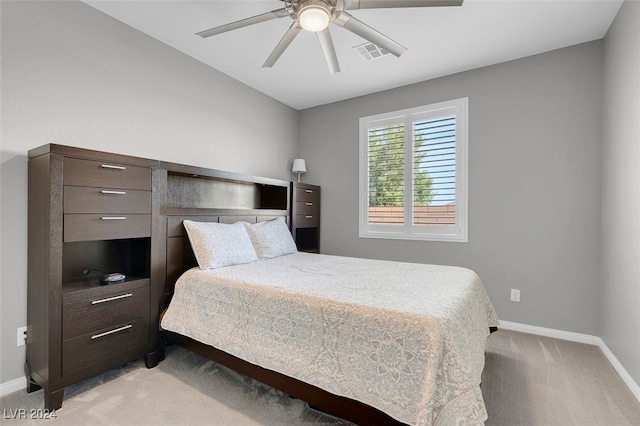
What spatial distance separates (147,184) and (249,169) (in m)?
1.67

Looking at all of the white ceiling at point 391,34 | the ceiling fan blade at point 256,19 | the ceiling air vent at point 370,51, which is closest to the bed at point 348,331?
the ceiling fan blade at point 256,19

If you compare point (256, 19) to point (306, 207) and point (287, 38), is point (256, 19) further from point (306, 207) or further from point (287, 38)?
point (306, 207)

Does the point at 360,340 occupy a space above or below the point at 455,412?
above

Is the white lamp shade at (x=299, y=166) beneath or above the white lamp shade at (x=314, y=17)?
beneath

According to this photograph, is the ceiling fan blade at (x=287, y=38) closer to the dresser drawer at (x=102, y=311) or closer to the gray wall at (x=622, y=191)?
the dresser drawer at (x=102, y=311)

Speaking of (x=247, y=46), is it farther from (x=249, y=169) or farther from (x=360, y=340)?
(x=360, y=340)

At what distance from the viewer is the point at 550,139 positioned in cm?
292

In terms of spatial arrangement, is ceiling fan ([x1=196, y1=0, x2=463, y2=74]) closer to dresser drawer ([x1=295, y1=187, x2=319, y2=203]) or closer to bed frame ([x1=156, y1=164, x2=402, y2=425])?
bed frame ([x1=156, y1=164, x2=402, y2=425])

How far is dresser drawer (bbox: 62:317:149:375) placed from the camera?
72.4 inches

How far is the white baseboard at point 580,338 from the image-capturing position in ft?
6.73

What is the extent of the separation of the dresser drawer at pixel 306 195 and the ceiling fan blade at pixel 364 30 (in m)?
2.13

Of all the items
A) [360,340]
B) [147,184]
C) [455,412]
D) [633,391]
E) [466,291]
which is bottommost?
[633,391]

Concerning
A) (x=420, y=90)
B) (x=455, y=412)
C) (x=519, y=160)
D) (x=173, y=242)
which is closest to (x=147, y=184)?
(x=173, y=242)

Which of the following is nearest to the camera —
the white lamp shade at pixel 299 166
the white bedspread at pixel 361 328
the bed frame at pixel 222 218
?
the white bedspread at pixel 361 328
